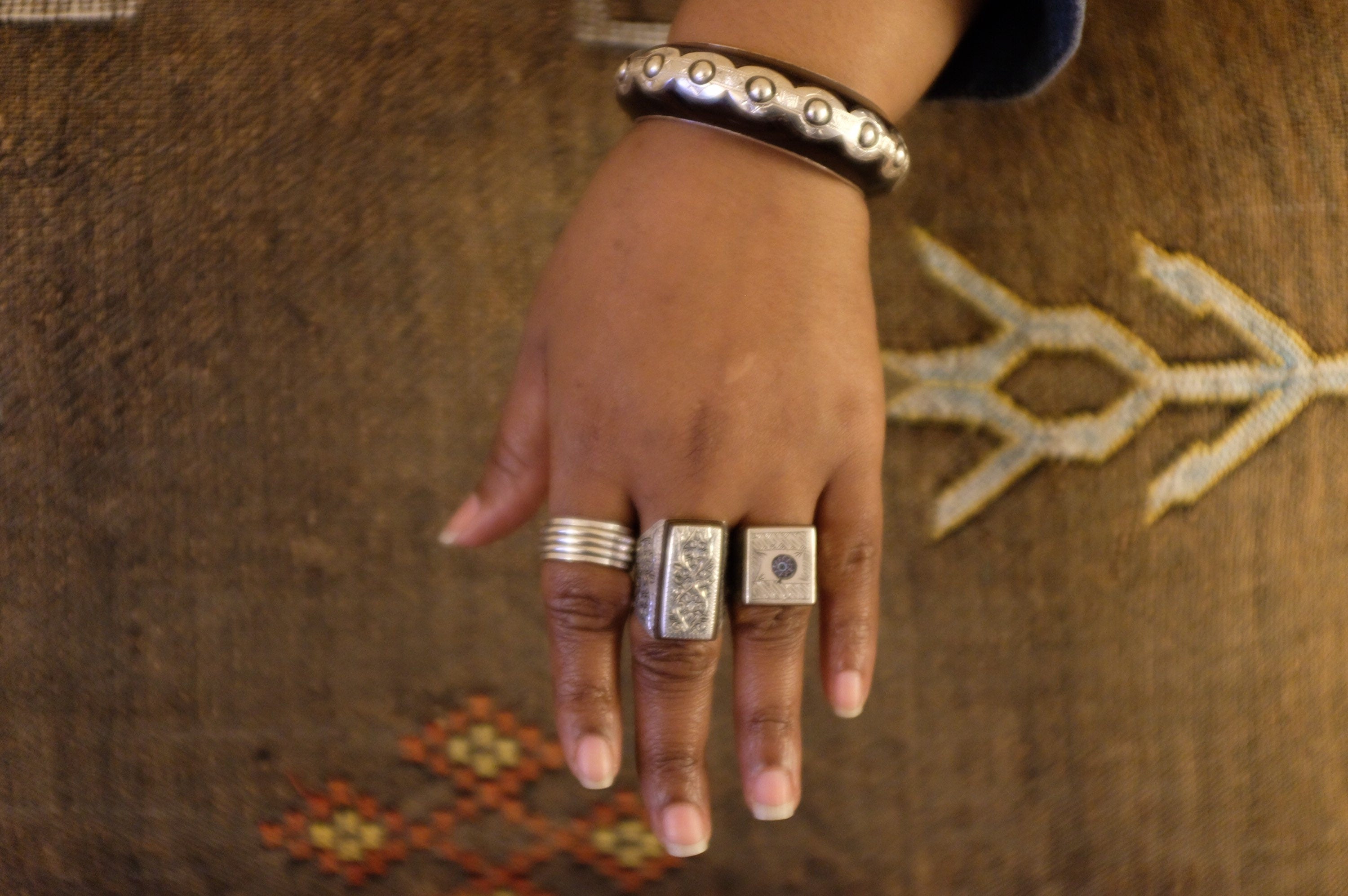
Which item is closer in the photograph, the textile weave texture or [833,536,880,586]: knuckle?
[833,536,880,586]: knuckle

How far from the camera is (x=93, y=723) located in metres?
0.73

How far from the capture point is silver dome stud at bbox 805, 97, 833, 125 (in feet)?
1.87

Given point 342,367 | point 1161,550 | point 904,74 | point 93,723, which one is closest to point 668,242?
point 904,74

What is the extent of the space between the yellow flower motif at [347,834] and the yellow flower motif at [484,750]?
0.28 ft

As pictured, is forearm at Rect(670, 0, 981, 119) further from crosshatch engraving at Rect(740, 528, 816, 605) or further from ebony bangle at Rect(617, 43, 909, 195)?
crosshatch engraving at Rect(740, 528, 816, 605)

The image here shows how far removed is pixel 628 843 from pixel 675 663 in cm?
24

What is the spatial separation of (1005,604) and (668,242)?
0.41 meters

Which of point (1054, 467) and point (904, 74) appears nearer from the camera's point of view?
point (904, 74)

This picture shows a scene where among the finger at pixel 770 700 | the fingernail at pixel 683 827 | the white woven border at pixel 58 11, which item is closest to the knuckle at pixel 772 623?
the finger at pixel 770 700

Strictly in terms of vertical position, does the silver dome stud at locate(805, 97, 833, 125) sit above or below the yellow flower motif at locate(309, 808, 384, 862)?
above

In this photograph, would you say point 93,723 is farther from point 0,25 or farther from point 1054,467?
point 1054,467

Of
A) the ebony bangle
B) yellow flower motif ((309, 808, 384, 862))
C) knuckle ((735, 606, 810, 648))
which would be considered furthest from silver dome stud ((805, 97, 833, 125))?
yellow flower motif ((309, 808, 384, 862))

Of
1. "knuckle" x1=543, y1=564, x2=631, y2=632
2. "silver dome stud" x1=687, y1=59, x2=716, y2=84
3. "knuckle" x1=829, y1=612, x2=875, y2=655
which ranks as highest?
"silver dome stud" x1=687, y1=59, x2=716, y2=84

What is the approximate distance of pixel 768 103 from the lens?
57 centimetres
